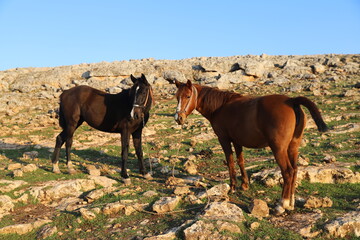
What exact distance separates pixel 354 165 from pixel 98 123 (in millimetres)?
6940

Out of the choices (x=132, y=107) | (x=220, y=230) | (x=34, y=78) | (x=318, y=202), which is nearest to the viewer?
(x=220, y=230)

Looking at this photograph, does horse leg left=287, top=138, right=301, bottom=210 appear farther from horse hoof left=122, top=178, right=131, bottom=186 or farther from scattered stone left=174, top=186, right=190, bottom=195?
horse hoof left=122, top=178, right=131, bottom=186

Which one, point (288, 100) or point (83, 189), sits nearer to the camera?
point (288, 100)

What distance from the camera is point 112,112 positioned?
26.7ft

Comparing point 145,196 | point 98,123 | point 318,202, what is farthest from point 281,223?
point 98,123

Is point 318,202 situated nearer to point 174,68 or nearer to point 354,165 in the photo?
point 354,165

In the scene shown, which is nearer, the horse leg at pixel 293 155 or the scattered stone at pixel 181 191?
the horse leg at pixel 293 155

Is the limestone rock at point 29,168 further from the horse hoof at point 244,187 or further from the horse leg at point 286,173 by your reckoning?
the horse leg at point 286,173

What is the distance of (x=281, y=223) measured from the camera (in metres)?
4.71

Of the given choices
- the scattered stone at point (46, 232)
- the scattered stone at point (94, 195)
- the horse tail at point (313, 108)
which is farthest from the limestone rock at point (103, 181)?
the horse tail at point (313, 108)

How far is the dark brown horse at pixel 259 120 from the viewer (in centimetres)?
514

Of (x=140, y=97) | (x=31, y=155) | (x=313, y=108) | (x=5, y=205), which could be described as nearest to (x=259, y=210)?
(x=313, y=108)

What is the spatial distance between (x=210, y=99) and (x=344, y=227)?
3575mm

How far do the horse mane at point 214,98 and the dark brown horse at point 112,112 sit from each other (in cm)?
160
